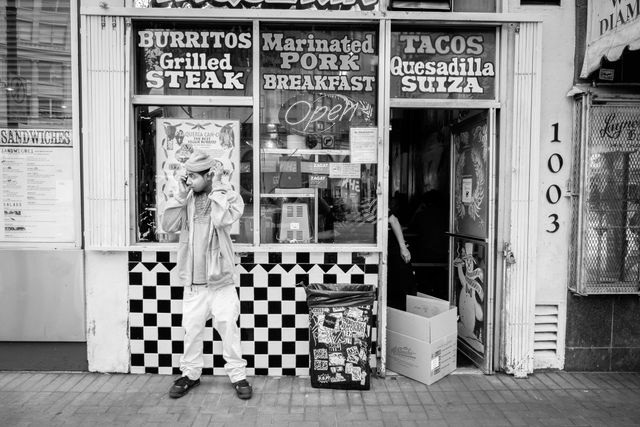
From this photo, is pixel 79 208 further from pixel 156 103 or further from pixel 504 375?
pixel 504 375

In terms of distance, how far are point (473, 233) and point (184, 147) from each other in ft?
10.4

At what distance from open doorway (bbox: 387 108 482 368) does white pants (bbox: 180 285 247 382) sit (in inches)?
78.0

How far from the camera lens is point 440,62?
4.76 m

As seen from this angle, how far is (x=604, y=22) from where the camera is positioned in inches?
172

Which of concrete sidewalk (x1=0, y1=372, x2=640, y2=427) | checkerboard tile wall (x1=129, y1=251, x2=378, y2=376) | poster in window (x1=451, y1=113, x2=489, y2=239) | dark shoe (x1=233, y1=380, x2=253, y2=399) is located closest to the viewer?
concrete sidewalk (x1=0, y1=372, x2=640, y2=427)

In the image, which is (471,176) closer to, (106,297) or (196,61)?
(196,61)

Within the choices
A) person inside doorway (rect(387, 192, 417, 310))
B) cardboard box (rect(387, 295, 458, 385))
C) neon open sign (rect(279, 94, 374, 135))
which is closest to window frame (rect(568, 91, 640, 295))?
cardboard box (rect(387, 295, 458, 385))

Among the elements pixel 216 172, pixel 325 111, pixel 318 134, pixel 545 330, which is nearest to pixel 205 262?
pixel 216 172

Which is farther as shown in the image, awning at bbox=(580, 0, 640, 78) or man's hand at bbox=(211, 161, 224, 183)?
man's hand at bbox=(211, 161, 224, 183)

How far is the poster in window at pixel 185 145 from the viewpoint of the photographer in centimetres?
475

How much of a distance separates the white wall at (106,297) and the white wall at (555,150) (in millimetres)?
4050

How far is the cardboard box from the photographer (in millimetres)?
4457

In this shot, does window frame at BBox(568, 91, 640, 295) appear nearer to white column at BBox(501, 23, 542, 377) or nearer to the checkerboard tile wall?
white column at BBox(501, 23, 542, 377)

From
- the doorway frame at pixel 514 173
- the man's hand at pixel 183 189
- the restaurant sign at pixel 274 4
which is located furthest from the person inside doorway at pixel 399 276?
the man's hand at pixel 183 189
